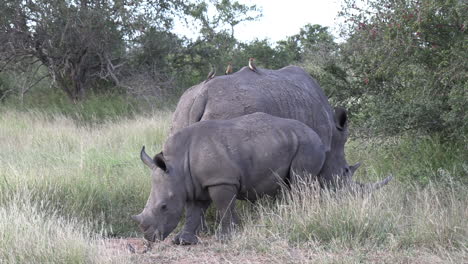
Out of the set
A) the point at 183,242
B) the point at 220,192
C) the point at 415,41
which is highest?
the point at 415,41

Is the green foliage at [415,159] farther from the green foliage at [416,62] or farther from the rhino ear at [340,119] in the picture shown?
the rhino ear at [340,119]

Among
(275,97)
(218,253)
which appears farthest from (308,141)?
(218,253)

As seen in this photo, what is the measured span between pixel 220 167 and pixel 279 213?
79cm

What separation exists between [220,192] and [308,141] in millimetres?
1088

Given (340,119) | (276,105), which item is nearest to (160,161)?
(276,105)

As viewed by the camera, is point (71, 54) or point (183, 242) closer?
point (183, 242)

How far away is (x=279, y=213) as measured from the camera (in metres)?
6.49

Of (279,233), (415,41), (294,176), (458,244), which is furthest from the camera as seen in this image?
(415,41)

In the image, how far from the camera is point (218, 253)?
19.1 feet

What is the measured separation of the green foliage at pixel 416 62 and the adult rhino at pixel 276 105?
0.87 meters

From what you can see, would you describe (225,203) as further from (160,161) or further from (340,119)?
(340,119)

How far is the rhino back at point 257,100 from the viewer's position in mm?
7137

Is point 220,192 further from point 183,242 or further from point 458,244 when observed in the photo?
point 458,244

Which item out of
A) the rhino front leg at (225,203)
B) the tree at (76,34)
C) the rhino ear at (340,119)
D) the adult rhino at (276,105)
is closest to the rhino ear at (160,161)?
the rhino front leg at (225,203)
